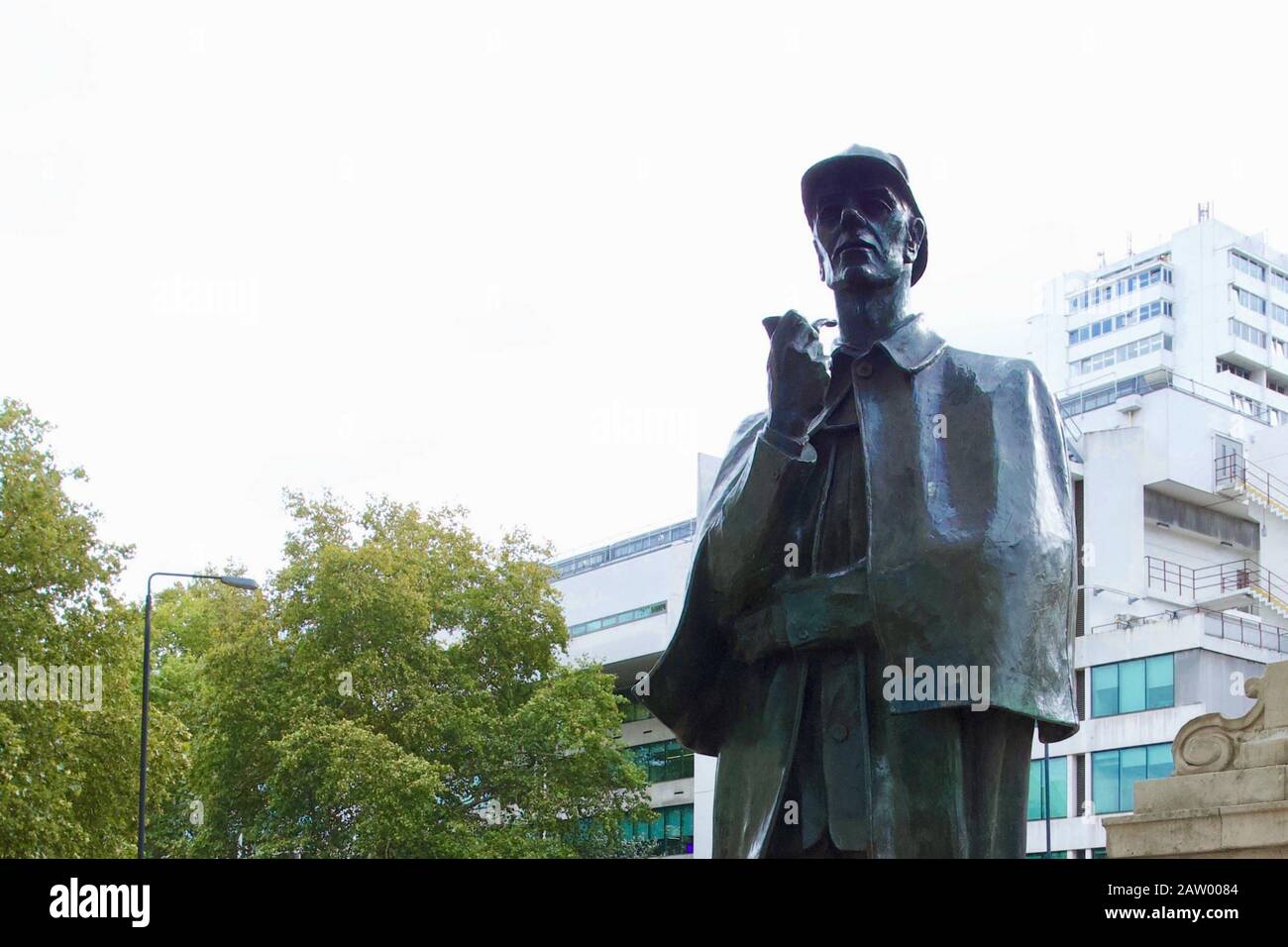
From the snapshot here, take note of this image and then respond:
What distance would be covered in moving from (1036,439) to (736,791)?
5.40ft

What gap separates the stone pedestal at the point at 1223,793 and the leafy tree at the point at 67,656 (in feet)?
65.4

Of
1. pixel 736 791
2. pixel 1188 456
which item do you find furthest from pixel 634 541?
pixel 736 791

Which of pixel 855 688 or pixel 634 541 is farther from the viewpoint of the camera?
pixel 634 541

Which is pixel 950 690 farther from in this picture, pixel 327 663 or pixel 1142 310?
pixel 1142 310

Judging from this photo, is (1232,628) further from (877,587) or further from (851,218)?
(877,587)

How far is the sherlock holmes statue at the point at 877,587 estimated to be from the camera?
20.5 feet

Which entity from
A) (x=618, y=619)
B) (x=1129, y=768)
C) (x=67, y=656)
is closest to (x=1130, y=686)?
(x=1129, y=768)

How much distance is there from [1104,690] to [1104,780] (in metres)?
2.65

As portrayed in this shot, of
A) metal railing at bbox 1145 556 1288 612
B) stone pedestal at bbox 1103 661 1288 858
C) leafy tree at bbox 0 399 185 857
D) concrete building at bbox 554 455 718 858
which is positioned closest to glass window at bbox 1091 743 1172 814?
metal railing at bbox 1145 556 1288 612

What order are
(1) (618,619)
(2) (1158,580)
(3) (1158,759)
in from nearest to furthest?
(3) (1158,759)
(2) (1158,580)
(1) (618,619)

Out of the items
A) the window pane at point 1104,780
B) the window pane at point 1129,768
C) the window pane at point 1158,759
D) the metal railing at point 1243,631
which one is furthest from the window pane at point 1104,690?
the metal railing at point 1243,631

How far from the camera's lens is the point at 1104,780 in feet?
171

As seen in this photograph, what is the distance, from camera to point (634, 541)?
7656 centimetres

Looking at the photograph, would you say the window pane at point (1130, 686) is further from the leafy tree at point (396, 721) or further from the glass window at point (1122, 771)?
A: the leafy tree at point (396, 721)
